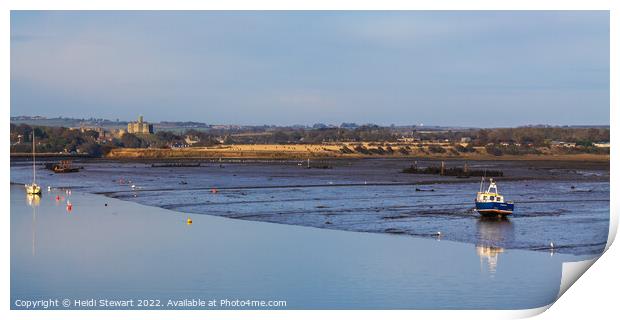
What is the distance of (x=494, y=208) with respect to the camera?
123ft

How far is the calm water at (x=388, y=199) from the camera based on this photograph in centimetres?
3356

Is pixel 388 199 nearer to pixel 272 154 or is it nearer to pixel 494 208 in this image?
pixel 494 208

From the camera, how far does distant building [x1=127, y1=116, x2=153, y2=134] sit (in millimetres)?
114512

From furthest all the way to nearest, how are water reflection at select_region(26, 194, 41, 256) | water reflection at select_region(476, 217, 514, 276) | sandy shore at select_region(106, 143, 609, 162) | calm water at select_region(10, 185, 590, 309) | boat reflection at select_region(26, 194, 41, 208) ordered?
1. sandy shore at select_region(106, 143, 609, 162)
2. boat reflection at select_region(26, 194, 41, 208)
3. water reflection at select_region(26, 194, 41, 256)
4. water reflection at select_region(476, 217, 514, 276)
5. calm water at select_region(10, 185, 590, 309)

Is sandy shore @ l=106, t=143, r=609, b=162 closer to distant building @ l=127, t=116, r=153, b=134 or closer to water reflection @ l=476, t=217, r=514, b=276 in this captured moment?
distant building @ l=127, t=116, r=153, b=134

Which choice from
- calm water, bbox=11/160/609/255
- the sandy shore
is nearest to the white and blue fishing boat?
calm water, bbox=11/160/609/255

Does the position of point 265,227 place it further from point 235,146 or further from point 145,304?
point 235,146

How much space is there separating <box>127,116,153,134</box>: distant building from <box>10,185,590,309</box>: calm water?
78959 millimetres

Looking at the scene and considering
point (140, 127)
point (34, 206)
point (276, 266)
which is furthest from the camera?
point (140, 127)

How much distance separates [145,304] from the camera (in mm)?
20734

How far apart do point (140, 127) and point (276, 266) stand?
3697 inches

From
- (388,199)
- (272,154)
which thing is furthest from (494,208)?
(272,154)

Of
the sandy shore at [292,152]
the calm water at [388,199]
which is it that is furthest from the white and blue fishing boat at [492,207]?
the sandy shore at [292,152]
